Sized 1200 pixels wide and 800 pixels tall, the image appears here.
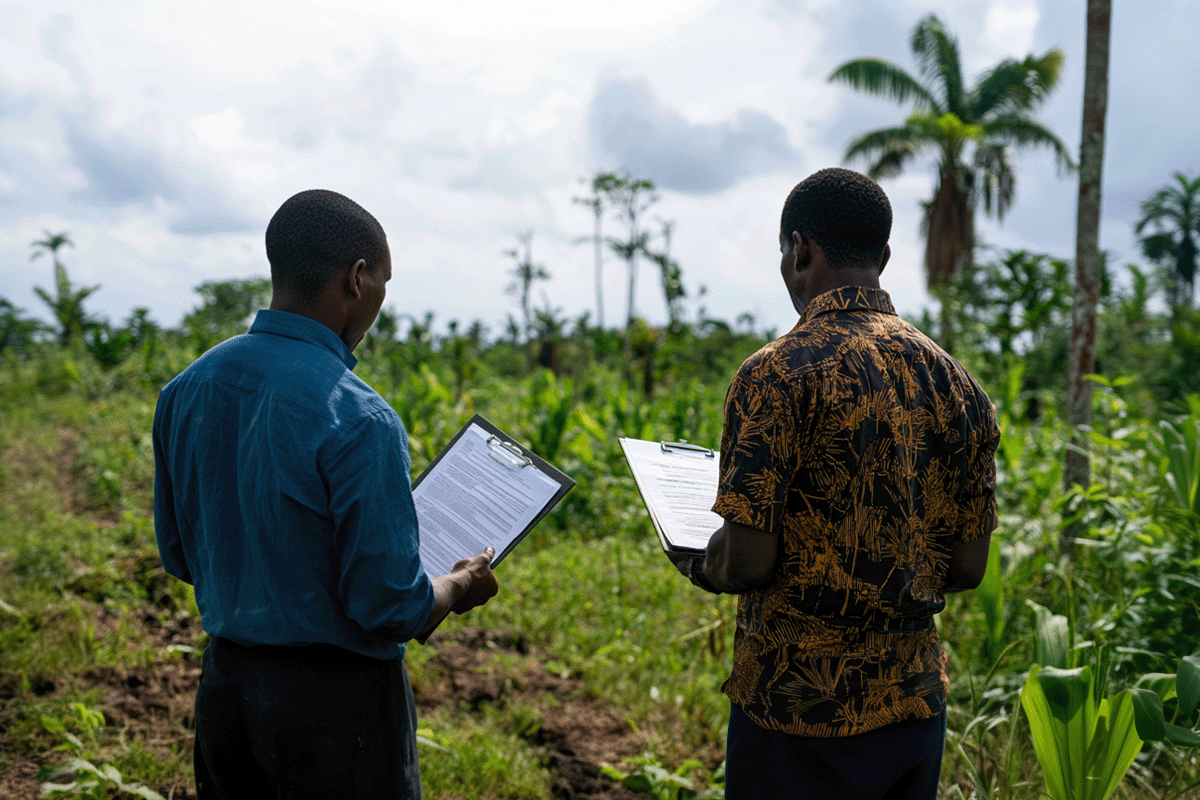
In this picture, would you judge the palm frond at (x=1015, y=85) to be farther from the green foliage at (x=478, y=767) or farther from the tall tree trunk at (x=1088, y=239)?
the green foliage at (x=478, y=767)

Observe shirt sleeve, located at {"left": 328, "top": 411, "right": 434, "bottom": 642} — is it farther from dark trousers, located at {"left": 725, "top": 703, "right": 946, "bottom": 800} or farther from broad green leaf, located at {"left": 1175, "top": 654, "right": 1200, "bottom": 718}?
broad green leaf, located at {"left": 1175, "top": 654, "right": 1200, "bottom": 718}

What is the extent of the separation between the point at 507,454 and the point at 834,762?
1.01 meters

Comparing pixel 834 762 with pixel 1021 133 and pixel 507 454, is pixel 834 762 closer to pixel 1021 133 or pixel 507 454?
pixel 507 454

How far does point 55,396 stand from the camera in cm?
1476

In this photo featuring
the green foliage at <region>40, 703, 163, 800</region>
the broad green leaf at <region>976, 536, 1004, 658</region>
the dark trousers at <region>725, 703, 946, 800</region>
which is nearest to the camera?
the dark trousers at <region>725, 703, 946, 800</region>

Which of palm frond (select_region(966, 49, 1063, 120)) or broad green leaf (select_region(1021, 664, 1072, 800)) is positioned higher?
palm frond (select_region(966, 49, 1063, 120))

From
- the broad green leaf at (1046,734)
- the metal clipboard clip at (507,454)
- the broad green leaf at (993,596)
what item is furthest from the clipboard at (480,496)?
the broad green leaf at (993,596)

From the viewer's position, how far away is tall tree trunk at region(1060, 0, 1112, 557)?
443 centimetres

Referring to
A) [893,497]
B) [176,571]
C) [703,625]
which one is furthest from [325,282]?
[703,625]

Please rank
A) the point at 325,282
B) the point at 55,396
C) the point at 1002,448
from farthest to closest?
the point at 55,396
the point at 1002,448
the point at 325,282

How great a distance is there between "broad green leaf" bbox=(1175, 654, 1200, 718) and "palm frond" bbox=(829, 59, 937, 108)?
19.5 meters

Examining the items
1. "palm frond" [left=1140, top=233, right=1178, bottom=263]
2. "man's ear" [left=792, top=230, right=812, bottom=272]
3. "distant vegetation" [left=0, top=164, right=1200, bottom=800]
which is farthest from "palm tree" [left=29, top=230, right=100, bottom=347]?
"palm frond" [left=1140, top=233, right=1178, bottom=263]

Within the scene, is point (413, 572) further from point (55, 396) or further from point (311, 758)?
point (55, 396)

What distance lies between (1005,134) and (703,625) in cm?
1954
